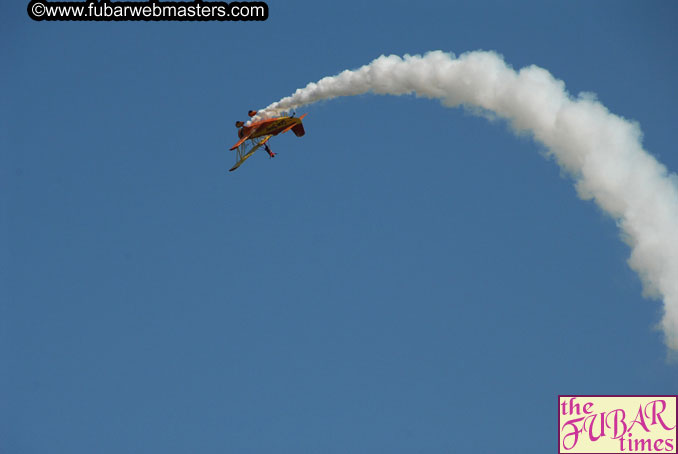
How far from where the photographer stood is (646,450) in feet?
229

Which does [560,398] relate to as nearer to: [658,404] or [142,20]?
[658,404]

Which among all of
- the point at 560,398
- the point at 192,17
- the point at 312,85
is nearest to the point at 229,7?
the point at 192,17

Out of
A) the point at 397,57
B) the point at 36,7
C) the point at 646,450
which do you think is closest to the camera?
the point at 646,450

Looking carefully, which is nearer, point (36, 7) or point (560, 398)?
point (560, 398)

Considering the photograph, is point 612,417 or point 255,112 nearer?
point 612,417

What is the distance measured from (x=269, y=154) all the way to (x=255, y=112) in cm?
287

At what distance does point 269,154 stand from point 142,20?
11.8 meters

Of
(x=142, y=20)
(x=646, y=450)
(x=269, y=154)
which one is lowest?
(x=646, y=450)

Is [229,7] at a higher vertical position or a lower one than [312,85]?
higher

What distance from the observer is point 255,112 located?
82375mm

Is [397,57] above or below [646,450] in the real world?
above

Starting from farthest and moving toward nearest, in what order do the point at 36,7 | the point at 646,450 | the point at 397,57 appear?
the point at 36,7, the point at 397,57, the point at 646,450

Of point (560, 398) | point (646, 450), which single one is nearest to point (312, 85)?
point (560, 398)

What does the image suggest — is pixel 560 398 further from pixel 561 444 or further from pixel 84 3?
pixel 84 3
